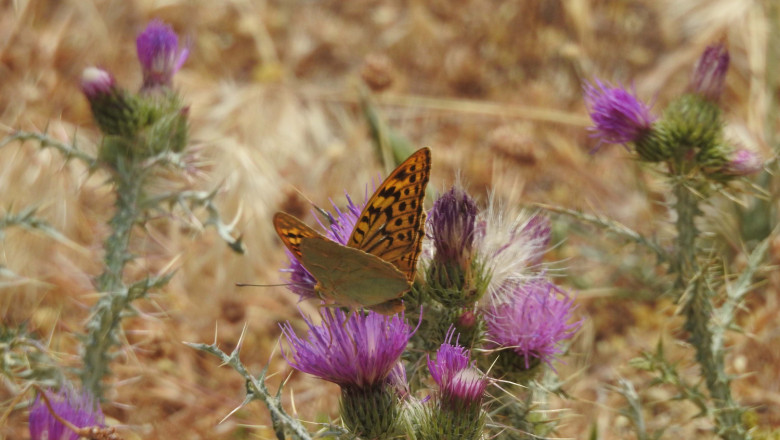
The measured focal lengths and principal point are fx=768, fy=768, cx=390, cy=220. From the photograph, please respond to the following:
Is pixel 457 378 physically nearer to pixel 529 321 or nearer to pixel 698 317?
pixel 529 321

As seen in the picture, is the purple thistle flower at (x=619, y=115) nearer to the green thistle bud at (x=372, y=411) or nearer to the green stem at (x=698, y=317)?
the green stem at (x=698, y=317)

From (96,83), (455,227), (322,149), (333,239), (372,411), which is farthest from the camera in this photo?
(322,149)

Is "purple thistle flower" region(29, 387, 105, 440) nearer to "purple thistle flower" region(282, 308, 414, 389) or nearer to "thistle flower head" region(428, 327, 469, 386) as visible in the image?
"purple thistle flower" region(282, 308, 414, 389)

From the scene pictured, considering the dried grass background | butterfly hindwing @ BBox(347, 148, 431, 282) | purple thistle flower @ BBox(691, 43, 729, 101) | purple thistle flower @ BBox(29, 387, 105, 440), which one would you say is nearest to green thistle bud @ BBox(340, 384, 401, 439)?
butterfly hindwing @ BBox(347, 148, 431, 282)

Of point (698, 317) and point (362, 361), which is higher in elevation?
point (698, 317)

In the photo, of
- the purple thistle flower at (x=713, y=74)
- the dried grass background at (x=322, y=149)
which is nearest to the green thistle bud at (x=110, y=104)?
the dried grass background at (x=322, y=149)

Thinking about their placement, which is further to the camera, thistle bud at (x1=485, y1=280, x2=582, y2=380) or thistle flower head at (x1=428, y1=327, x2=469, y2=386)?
thistle bud at (x1=485, y1=280, x2=582, y2=380)

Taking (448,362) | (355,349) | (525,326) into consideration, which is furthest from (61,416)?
(525,326)
